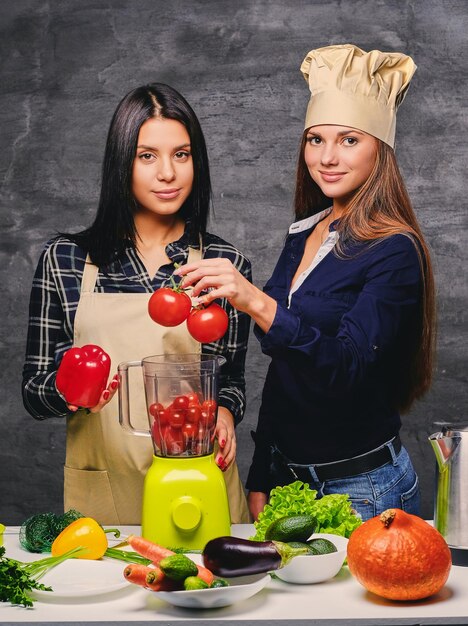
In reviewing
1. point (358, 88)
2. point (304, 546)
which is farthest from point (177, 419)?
point (358, 88)

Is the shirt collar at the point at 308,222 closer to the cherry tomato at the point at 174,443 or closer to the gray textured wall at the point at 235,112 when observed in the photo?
the cherry tomato at the point at 174,443

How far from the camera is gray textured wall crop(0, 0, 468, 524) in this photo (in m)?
4.41

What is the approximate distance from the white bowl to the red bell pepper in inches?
30.3

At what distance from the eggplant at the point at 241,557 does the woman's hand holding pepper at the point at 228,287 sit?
62cm

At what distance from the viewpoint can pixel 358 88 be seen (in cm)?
270

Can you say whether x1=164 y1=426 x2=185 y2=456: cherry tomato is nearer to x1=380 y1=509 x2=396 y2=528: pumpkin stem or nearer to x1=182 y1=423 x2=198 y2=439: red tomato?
x1=182 y1=423 x2=198 y2=439: red tomato

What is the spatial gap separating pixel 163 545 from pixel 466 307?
2719 mm

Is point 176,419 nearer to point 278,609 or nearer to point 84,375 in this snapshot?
point 84,375

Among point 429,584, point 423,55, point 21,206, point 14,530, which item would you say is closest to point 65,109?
point 21,206

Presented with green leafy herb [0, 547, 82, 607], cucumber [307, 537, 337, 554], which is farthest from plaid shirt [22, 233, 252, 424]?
green leafy herb [0, 547, 82, 607]

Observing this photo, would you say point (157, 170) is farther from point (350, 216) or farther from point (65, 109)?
point (65, 109)

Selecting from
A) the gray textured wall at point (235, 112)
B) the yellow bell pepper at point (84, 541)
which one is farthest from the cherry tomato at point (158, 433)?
the gray textured wall at point (235, 112)

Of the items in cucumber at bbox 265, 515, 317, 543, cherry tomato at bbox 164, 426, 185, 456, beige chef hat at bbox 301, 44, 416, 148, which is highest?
beige chef hat at bbox 301, 44, 416, 148

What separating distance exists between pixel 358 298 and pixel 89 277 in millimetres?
827
